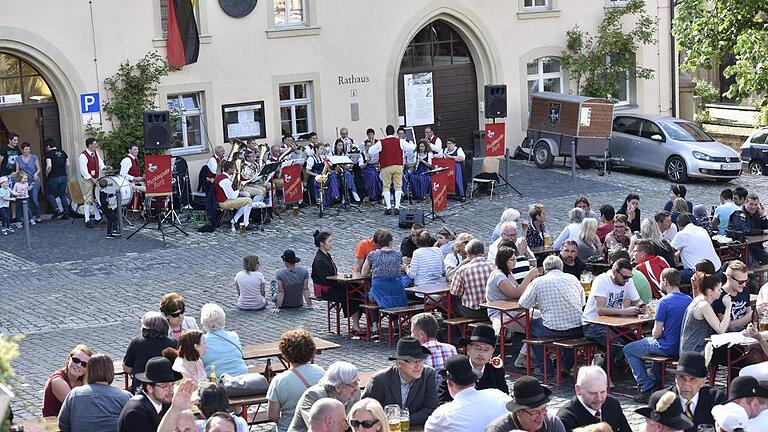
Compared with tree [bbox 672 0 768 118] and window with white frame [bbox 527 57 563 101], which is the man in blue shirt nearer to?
tree [bbox 672 0 768 118]

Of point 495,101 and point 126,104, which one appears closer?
point 126,104

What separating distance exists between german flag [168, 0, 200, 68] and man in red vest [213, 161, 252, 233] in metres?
3.50

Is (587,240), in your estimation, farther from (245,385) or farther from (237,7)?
(237,7)

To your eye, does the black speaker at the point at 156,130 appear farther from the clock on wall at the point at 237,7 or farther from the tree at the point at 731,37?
the tree at the point at 731,37

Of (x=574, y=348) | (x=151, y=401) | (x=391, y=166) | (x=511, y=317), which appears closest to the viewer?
(x=151, y=401)

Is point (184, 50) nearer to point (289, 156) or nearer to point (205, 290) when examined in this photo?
point (289, 156)

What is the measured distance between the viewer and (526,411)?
29.2 ft

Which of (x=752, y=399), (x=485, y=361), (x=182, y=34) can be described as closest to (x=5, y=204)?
(x=182, y=34)

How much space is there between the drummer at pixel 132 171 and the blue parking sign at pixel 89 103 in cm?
153

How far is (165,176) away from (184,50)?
14.6 ft

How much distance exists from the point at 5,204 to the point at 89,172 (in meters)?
1.67

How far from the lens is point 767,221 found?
1994 centimetres

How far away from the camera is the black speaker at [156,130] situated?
2444cm

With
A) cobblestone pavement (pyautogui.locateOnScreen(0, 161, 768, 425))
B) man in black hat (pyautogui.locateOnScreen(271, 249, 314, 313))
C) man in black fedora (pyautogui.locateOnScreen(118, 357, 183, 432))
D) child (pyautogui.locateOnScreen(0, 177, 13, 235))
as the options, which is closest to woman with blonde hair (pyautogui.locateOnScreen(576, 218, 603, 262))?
cobblestone pavement (pyautogui.locateOnScreen(0, 161, 768, 425))
